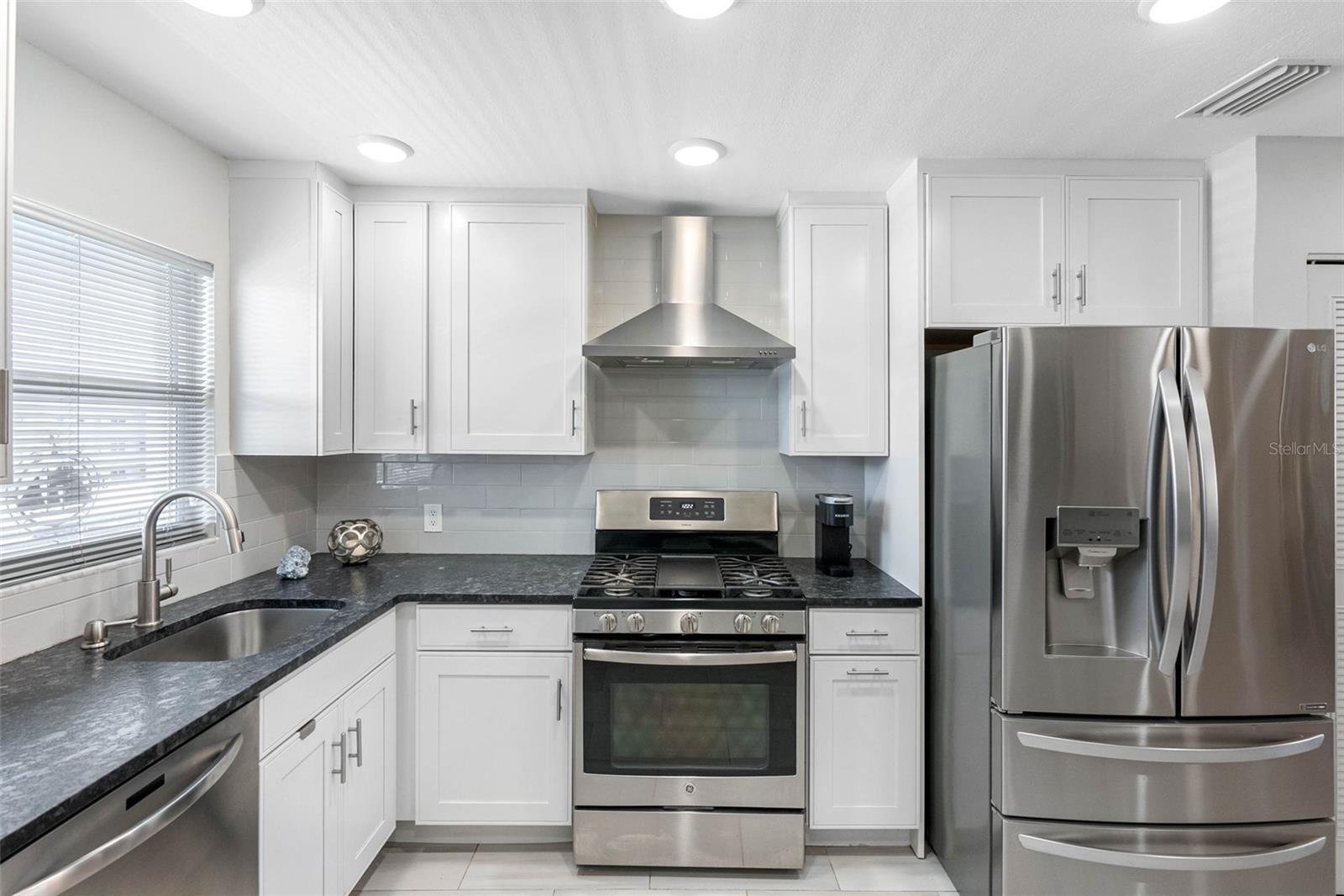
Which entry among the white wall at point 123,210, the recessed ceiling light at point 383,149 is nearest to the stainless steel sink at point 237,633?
the white wall at point 123,210

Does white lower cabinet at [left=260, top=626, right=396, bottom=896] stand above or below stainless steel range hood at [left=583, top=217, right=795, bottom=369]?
below

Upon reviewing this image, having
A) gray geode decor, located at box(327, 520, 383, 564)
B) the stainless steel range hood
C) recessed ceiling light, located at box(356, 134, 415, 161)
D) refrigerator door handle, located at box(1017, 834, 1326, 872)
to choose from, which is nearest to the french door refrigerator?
refrigerator door handle, located at box(1017, 834, 1326, 872)

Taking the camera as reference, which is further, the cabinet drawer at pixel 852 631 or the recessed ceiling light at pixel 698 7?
the cabinet drawer at pixel 852 631

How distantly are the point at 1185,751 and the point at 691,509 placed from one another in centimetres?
177

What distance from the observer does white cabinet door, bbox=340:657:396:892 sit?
1.94m

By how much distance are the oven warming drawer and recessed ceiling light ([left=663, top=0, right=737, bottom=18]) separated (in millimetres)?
2281

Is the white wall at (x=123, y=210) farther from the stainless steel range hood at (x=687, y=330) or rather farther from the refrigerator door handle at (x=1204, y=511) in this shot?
the refrigerator door handle at (x=1204, y=511)

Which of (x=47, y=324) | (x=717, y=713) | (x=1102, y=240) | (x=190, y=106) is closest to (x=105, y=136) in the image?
(x=190, y=106)

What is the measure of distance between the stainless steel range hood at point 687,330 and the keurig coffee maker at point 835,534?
0.58 meters

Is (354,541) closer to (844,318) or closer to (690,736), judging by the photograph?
(690,736)

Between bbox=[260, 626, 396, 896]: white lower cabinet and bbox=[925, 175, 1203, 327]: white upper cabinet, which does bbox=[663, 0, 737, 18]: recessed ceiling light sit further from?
bbox=[260, 626, 396, 896]: white lower cabinet

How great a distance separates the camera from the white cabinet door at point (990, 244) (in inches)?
91.8

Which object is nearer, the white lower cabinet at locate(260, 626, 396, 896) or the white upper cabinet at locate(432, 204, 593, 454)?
the white lower cabinet at locate(260, 626, 396, 896)

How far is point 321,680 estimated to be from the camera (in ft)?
5.84
